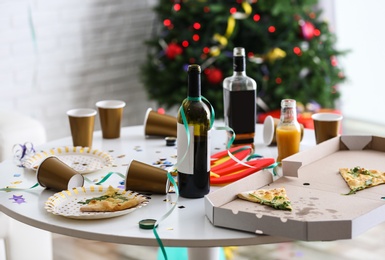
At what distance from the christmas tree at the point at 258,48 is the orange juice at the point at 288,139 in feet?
5.53

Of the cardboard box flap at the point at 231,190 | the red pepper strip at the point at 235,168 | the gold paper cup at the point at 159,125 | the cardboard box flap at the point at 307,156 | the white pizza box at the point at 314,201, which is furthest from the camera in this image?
the gold paper cup at the point at 159,125

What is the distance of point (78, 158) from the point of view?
2.41 m

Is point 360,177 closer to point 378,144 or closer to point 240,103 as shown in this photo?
point 378,144

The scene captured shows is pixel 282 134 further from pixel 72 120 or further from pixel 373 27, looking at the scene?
pixel 373 27

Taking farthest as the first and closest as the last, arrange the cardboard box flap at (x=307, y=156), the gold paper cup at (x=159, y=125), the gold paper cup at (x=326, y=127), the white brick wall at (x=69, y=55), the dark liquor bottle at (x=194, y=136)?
the white brick wall at (x=69, y=55) → the gold paper cup at (x=159, y=125) → the gold paper cup at (x=326, y=127) → the cardboard box flap at (x=307, y=156) → the dark liquor bottle at (x=194, y=136)

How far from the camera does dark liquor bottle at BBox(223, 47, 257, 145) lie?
2.39 meters

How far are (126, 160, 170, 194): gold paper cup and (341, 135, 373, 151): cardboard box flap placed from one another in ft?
2.05

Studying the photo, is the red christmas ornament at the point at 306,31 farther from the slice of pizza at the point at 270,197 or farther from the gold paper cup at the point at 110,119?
the slice of pizza at the point at 270,197

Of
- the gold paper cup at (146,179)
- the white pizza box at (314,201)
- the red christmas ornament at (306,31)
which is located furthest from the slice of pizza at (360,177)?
the red christmas ornament at (306,31)

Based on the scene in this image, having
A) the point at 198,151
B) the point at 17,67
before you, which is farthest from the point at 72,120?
the point at 17,67

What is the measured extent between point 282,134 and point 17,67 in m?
2.08

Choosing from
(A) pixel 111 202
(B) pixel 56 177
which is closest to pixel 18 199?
(B) pixel 56 177

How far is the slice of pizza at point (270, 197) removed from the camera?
6.11 feet

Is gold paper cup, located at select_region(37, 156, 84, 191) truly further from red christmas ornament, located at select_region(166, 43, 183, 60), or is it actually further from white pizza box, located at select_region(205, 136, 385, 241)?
red christmas ornament, located at select_region(166, 43, 183, 60)
